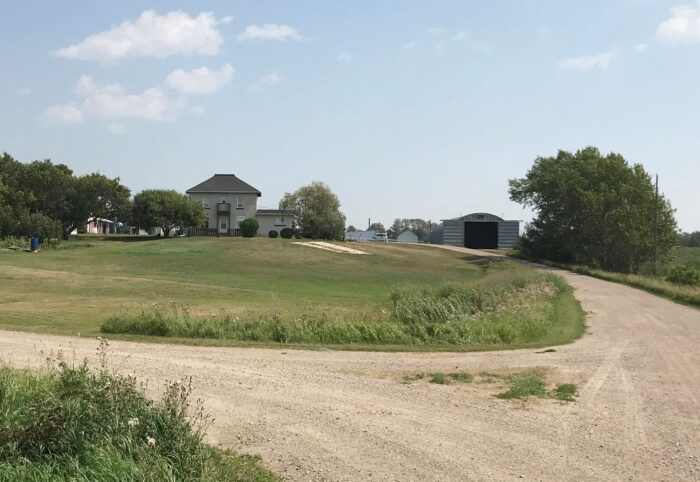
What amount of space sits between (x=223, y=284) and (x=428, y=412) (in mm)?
31025

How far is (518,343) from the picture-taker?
53.0 feet

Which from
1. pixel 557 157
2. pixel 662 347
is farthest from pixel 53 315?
pixel 557 157

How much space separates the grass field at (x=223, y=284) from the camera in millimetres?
19500

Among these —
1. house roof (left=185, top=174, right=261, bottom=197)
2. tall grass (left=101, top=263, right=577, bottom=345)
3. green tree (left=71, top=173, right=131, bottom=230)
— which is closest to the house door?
house roof (left=185, top=174, right=261, bottom=197)

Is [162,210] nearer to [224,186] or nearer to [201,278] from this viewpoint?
[224,186]

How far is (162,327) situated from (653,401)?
11907 mm

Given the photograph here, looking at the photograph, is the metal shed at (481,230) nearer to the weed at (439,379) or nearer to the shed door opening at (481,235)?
the shed door opening at (481,235)

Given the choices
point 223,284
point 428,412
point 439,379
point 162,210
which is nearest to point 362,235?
point 162,210

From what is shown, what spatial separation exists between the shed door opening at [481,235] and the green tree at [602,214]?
1474 inches

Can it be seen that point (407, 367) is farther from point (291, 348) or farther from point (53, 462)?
point (53, 462)

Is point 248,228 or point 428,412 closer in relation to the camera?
point 428,412

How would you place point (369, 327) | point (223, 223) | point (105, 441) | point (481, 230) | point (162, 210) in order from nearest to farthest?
point (105, 441), point (369, 327), point (162, 210), point (223, 223), point (481, 230)

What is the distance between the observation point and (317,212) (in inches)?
3664

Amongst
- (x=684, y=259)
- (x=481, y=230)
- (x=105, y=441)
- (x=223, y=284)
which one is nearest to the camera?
(x=105, y=441)
